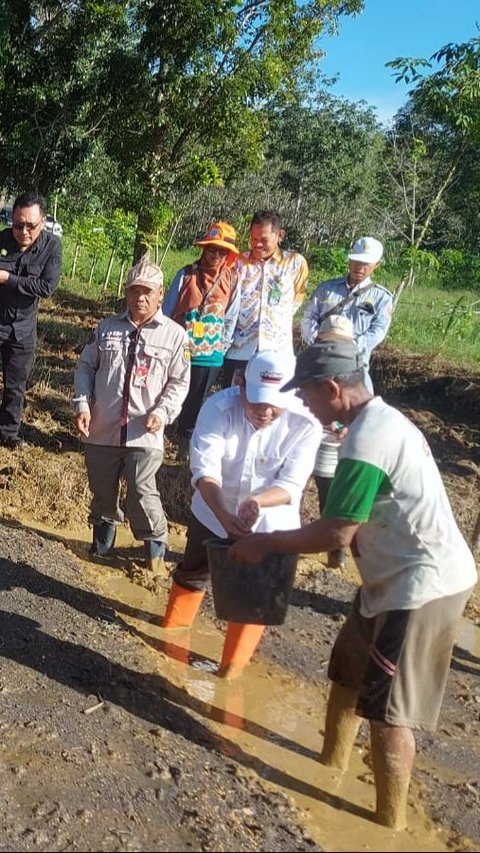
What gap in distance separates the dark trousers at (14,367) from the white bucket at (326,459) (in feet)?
7.73

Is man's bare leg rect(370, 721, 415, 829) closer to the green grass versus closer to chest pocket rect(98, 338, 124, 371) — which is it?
chest pocket rect(98, 338, 124, 371)

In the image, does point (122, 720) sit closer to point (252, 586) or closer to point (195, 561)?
point (252, 586)

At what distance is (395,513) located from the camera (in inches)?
105

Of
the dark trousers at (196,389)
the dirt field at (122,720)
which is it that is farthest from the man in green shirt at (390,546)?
the dark trousers at (196,389)

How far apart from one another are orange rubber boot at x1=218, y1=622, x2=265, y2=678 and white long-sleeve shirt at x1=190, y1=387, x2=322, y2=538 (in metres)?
0.45

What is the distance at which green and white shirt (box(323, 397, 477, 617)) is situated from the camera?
253 centimetres

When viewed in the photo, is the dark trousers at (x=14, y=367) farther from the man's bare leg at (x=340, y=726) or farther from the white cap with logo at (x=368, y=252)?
the man's bare leg at (x=340, y=726)

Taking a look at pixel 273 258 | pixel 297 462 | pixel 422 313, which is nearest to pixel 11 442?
pixel 273 258

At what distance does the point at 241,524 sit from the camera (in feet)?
12.0

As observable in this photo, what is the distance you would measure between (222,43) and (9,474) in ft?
37.5

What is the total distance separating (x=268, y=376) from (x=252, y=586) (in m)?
0.85

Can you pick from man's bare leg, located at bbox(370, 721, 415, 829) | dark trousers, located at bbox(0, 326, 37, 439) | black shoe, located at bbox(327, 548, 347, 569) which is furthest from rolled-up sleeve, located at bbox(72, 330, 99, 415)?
man's bare leg, located at bbox(370, 721, 415, 829)

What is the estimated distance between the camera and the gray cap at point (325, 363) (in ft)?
8.55

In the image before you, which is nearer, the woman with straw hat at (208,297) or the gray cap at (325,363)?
the gray cap at (325,363)
